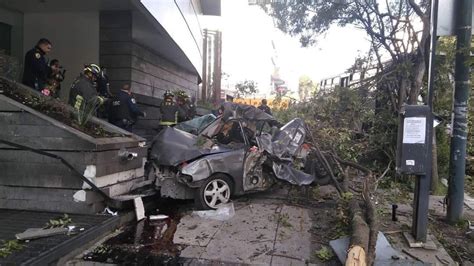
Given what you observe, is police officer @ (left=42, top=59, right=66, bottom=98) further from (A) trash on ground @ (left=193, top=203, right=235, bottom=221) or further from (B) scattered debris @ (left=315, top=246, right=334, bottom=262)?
(B) scattered debris @ (left=315, top=246, right=334, bottom=262)

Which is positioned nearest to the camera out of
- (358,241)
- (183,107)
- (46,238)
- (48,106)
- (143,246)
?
(358,241)

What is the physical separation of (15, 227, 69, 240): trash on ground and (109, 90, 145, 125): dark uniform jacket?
4383mm


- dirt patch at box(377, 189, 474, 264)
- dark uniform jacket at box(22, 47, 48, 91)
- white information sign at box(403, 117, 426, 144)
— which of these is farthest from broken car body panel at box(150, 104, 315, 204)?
dark uniform jacket at box(22, 47, 48, 91)

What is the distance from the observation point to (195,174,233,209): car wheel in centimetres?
610

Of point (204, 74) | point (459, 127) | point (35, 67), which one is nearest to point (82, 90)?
point (35, 67)

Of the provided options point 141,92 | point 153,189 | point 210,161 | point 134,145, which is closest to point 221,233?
point 210,161

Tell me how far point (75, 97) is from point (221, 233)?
12.3ft

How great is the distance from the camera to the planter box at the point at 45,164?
211 inches

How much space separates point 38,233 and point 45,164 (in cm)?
132

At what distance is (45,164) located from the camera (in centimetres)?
543

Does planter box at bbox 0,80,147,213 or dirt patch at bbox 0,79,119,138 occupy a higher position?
dirt patch at bbox 0,79,119,138

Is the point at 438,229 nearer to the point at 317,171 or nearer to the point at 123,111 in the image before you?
the point at 317,171

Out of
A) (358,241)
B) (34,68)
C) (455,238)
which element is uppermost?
(34,68)

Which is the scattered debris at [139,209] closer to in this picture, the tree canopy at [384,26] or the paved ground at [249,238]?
the paved ground at [249,238]
